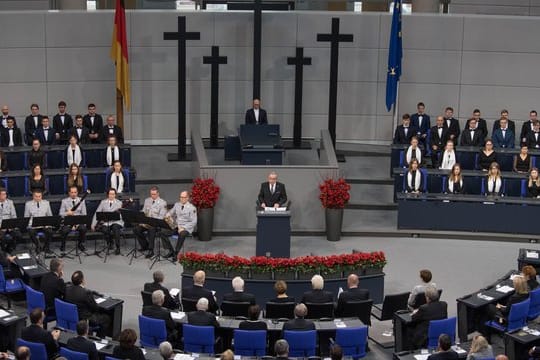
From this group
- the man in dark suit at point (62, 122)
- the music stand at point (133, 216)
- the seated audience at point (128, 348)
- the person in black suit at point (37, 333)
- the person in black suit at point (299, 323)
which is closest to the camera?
the seated audience at point (128, 348)

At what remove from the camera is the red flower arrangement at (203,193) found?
19625mm

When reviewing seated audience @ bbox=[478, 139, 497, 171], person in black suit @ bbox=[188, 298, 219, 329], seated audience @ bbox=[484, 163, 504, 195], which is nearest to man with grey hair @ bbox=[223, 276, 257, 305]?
person in black suit @ bbox=[188, 298, 219, 329]

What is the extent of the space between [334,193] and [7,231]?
250 inches

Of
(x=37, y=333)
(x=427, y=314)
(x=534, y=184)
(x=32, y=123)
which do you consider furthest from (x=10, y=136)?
(x=427, y=314)

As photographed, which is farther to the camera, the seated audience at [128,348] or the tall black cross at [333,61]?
the tall black cross at [333,61]

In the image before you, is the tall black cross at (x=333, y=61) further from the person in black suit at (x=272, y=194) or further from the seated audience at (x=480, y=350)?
the seated audience at (x=480, y=350)

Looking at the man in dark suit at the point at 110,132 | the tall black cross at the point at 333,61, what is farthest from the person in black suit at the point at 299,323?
the tall black cross at the point at 333,61

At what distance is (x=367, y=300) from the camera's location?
48.0 ft

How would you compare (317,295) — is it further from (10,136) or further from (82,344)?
(10,136)

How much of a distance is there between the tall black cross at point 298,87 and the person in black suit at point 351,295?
1033cm

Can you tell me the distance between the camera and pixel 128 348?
40.2ft

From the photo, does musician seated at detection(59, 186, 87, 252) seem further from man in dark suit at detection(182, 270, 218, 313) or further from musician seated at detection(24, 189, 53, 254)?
man in dark suit at detection(182, 270, 218, 313)

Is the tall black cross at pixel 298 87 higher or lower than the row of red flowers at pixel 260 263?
higher

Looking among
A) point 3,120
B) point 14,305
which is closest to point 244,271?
point 14,305
